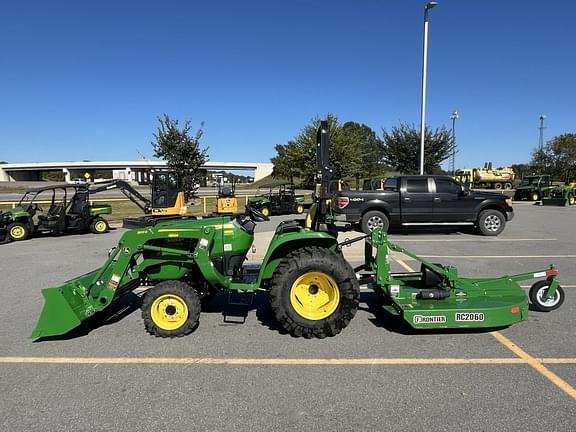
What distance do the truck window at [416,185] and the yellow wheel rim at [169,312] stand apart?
938 centimetres

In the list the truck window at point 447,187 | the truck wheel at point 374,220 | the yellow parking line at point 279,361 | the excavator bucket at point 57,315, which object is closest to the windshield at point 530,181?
the truck window at point 447,187

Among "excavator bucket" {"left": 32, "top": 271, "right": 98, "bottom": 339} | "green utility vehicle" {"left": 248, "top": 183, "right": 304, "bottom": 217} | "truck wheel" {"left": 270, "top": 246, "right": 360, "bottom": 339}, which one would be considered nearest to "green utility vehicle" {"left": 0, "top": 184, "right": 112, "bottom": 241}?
"green utility vehicle" {"left": 248, "top": 183, "right": 304, "bottom": 217}

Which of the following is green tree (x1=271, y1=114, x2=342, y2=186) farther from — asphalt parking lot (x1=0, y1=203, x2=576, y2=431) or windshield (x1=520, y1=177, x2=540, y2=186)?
asphalt parking lot (x1=0, y1=203, x2=576, y2=431)

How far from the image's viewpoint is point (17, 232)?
12.8 metres

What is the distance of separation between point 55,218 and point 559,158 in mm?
50761

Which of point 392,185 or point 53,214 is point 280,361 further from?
point 53,214

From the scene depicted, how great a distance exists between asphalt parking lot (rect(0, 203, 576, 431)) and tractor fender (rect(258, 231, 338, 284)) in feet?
2.31

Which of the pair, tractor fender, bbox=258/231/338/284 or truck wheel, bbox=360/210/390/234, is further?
truck wheel, bbox=360/210/390/234

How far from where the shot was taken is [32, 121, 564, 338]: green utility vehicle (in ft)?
13.8

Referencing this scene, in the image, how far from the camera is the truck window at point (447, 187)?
40.1 feet

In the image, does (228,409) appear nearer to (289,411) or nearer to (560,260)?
(289,411)

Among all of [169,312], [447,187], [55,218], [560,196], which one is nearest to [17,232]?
[55,218]

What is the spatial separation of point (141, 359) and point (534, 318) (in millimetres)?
4507

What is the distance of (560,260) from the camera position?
8188 millimetres
